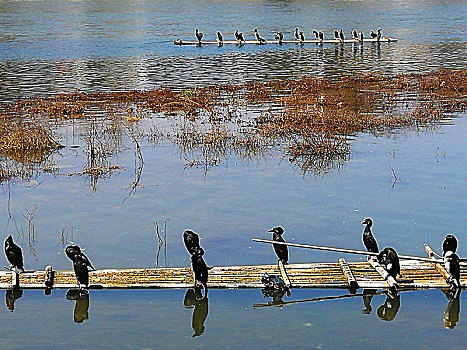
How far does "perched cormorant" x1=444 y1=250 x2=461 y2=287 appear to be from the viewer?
12.5 m

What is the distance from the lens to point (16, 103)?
3438 centimetres

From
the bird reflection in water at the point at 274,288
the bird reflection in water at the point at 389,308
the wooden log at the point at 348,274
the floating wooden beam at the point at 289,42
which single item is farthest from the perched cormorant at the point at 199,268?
the floating wooden beam at the point at 289,42

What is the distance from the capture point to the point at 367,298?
13.2 meters

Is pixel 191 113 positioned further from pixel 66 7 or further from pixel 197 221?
pixel 66 7

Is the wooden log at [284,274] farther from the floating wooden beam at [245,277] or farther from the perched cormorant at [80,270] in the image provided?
the perched cormorant at [80,270]

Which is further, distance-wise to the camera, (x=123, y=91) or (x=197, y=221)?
(x=123, y=91)

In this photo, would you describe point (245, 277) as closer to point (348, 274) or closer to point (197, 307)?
point (197, 307)

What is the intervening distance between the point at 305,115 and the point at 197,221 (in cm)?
1157

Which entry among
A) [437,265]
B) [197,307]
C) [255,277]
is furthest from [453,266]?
[197,307]

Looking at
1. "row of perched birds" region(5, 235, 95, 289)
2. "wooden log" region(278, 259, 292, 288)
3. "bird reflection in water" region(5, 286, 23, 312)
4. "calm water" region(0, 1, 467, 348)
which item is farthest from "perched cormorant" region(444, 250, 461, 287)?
"bird reflection in water" region(5, 286, 23, 312)

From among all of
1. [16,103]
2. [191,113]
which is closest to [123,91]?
[16,103]

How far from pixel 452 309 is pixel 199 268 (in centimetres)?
402

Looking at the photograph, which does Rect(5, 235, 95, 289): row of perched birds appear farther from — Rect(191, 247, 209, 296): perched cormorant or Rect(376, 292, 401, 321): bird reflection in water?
Rect(376, 292, 401, 321): bird reflection in water

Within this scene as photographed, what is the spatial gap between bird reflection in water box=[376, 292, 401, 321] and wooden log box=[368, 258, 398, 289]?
187 mm
